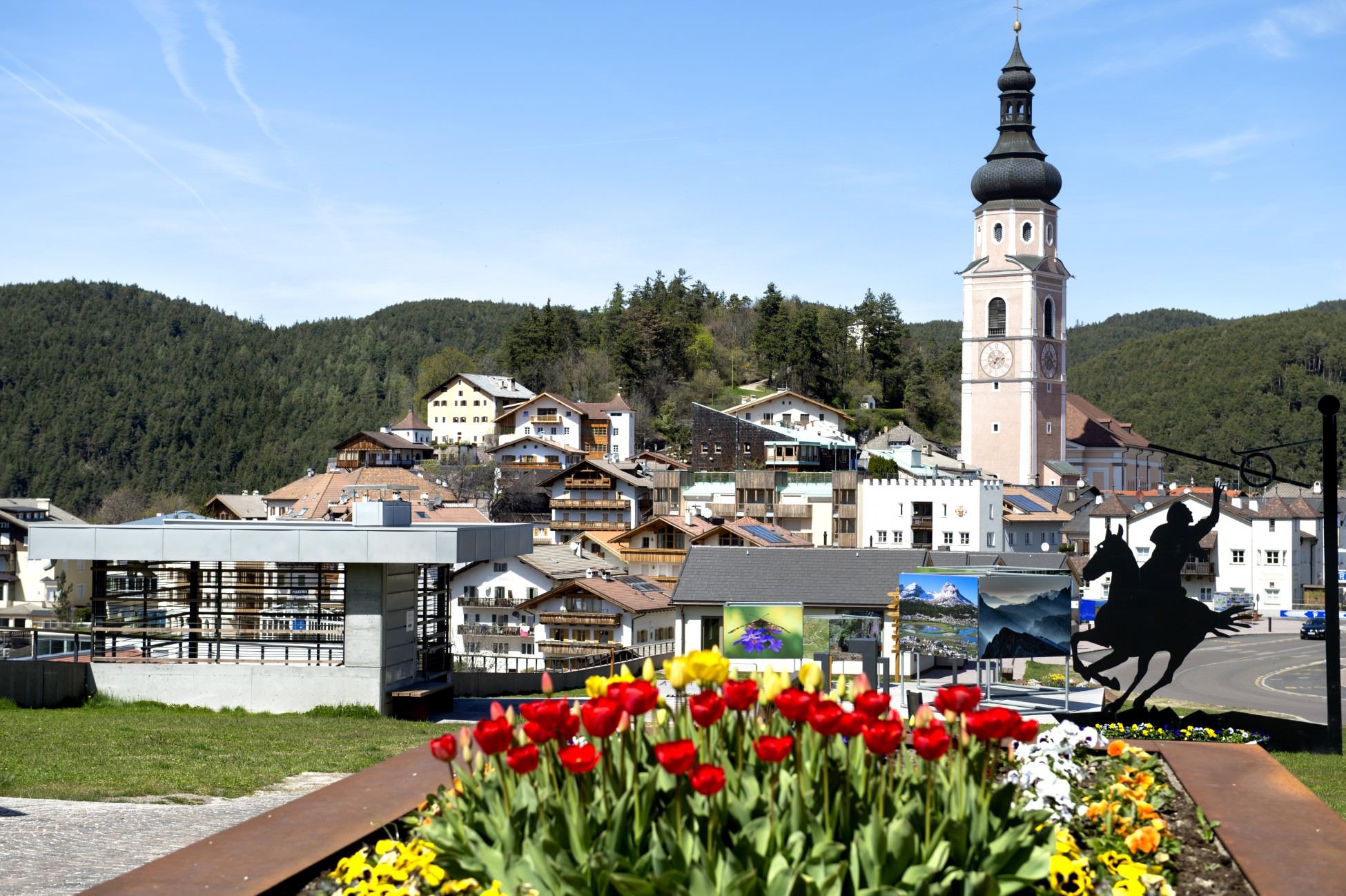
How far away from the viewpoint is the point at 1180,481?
5369 inches

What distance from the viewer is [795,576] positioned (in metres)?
34.9

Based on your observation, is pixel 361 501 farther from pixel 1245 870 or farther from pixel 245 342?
pixel 245 342

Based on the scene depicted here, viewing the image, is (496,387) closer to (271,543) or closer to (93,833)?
(271,543)

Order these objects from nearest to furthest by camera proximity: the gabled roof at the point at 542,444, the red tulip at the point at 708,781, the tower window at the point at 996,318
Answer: the red tulip at the point at 708,781, the tower window at the point at 996,318, the gabled roof at the point at 542,444

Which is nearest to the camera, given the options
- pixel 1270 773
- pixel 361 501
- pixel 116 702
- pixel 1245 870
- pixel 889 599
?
pixel 1245 870

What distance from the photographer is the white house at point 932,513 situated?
234 feet

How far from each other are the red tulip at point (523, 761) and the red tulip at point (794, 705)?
865 millimetres

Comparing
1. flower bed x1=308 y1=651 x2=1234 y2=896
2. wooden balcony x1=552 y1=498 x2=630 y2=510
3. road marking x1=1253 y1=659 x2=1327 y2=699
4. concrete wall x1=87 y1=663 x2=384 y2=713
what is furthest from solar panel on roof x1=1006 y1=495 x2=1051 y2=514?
flower bed x1=308 y1=651 x2=1234 y2=896

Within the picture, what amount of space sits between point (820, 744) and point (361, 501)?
17227 millimetres

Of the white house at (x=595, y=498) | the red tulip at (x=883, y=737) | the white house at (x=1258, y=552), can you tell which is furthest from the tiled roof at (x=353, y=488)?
the red tulip at (x=883, y=737)

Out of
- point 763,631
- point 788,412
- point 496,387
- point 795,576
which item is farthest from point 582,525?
point 763,631

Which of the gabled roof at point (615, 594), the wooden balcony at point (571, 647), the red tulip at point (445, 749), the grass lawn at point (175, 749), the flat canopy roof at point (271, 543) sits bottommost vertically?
the wooden balcony at point (571, 647)

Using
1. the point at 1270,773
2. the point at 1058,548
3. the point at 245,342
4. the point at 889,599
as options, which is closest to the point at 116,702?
the point at 1270,773

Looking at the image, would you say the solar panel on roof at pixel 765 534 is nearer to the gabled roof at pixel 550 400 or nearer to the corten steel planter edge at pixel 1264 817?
the gabled roof at pixel 550 400
